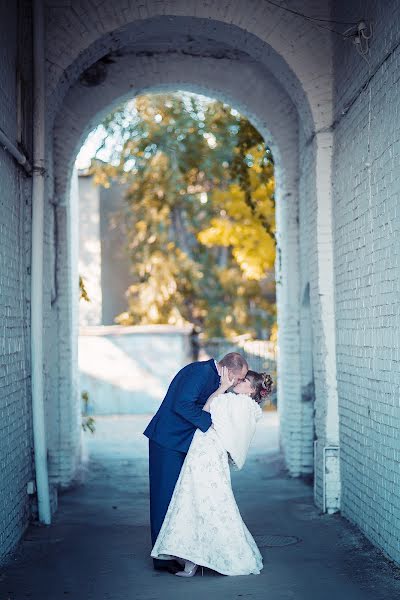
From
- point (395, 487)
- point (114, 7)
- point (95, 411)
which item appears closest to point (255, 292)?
point (95, 411)

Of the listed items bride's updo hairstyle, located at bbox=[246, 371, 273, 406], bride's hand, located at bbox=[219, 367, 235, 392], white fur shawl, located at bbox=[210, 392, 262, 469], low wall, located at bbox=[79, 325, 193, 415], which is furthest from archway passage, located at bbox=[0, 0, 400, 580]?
low wall, located at bbox=[79, 325, 193, 415]

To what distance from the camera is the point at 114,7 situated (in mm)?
8484

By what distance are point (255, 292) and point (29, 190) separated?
1711 centimetres

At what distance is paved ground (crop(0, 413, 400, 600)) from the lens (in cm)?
600

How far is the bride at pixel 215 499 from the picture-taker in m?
6.29

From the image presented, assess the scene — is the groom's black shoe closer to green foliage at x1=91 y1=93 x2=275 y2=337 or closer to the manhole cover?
the manhole cover

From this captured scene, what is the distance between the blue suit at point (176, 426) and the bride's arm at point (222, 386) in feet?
0.17

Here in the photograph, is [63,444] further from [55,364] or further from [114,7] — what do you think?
[114,7]

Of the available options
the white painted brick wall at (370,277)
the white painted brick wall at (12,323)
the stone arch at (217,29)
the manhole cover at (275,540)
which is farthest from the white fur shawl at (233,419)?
the stone arch at (217,29)

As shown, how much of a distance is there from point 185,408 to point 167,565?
1156 millimetres

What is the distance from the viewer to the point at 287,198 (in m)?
10.7

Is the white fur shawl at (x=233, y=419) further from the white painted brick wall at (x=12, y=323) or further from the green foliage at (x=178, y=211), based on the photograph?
the green foliage at (x=178, y=211)

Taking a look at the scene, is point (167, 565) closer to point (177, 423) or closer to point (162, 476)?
point (162, 476)

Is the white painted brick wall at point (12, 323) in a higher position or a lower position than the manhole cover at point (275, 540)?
higher
